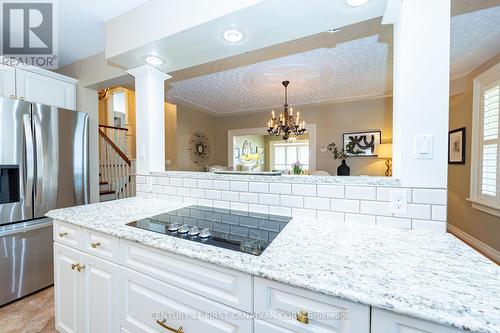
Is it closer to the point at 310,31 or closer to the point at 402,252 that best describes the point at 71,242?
the point at 402,252

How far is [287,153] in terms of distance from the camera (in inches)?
379

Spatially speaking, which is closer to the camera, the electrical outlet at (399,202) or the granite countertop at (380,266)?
the granite countertop at (380,266)

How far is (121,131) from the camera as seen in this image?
4734mm

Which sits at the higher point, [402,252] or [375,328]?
[402,252]

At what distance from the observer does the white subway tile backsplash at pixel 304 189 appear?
4.14 ft

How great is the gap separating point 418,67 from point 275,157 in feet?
29.1

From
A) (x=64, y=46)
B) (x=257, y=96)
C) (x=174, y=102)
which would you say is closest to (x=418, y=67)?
(x=64, y=46)

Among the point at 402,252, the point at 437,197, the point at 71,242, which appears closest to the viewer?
the point at 402,252

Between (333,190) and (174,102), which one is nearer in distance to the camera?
(333,190)

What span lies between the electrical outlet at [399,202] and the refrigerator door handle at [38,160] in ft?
8.81

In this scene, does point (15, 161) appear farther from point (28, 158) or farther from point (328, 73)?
point (328, 73)

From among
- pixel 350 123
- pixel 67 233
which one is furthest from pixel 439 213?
pixel 350 123

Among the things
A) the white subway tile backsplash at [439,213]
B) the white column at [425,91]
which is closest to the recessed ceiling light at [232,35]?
the white column at [425,91]

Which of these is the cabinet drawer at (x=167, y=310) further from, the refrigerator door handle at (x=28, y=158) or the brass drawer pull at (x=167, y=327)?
the refrigerator door handle at (x=28, y=158)
